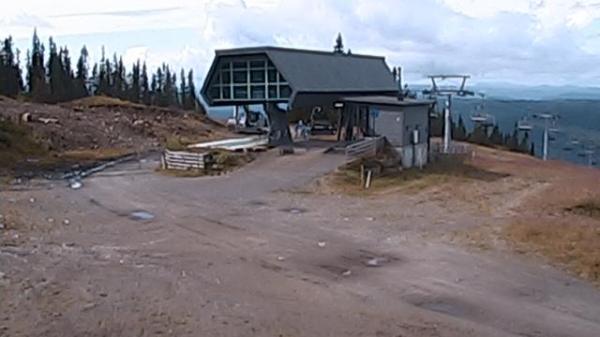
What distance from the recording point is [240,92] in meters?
39.0

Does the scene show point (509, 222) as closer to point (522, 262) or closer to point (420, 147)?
point (522, 262)

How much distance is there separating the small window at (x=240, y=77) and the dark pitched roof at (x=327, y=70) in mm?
935

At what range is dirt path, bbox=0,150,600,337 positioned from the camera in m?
12.1

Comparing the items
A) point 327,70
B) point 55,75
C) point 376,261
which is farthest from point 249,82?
point 55,75

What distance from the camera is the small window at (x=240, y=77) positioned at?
38594 mm

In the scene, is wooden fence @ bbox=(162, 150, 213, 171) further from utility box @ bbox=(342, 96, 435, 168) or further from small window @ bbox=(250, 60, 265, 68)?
utility box @ bbox=(342, 96, 435, 168)

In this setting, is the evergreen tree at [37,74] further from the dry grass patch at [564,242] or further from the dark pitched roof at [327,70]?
the dry grass patch at [564,242]

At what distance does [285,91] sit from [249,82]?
6.32 feet

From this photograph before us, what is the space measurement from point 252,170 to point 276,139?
847 centimetres

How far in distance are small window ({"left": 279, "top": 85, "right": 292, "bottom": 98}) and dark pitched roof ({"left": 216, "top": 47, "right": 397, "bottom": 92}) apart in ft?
1.53

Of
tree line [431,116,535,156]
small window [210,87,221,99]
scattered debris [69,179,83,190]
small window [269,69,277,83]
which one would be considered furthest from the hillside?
tree line [431,116,535,156]

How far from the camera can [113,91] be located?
8612 centimetres

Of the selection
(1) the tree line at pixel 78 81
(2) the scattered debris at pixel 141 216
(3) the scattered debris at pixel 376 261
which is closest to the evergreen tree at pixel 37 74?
(1) the tree line at pixel 78 81

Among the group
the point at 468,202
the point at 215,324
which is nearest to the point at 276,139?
the point at 468,202
